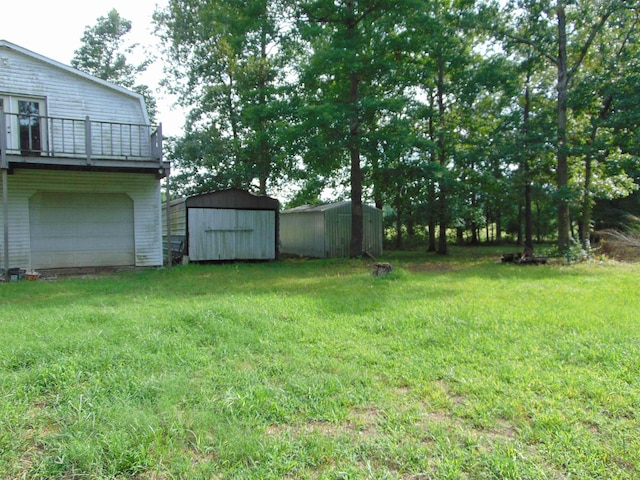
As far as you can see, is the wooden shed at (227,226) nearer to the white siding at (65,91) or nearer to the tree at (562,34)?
the white siding at (65,91)

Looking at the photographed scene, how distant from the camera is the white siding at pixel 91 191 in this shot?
11.0 m

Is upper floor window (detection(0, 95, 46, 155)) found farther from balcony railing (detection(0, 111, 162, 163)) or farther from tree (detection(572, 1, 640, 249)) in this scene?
tree (detection(572, 1, 640, 249))

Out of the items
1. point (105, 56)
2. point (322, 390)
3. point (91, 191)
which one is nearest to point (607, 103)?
point (322, 390)

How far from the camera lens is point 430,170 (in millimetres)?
14617

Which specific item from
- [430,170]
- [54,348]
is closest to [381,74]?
[430,170]

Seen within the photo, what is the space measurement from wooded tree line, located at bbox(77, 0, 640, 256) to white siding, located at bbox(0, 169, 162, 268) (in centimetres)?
415

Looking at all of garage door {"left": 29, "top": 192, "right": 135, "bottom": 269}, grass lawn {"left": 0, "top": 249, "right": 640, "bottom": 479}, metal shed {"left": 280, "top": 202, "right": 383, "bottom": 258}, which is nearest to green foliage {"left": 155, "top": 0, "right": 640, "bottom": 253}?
metal shed {"left": 280, "top": 202, "right": 383, "bottom": 258}

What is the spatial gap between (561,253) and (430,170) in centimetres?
514

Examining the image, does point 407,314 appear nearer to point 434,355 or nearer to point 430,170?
point 434,355

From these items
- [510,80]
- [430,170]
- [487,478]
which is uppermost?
[510,80]

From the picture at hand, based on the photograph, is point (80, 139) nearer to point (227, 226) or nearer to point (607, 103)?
point (227, 226)

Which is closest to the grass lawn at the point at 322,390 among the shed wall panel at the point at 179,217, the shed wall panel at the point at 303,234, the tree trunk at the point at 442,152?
the shed wall panel at the point at 179,217

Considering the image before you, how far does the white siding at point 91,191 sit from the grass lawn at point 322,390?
19.8 ft

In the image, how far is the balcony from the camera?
402 inches
